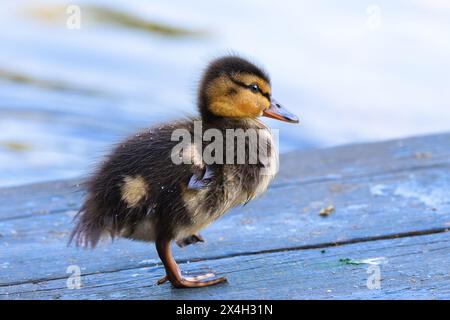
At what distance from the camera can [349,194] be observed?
188 inches

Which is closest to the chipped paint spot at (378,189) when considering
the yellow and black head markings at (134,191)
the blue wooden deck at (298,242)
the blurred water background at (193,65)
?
the blue wooden deck at (298,242)

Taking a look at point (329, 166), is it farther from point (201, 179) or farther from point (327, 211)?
point (201, 179)

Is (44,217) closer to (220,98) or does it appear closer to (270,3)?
(220,98)

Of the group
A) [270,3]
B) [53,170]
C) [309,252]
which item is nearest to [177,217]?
[309,252]

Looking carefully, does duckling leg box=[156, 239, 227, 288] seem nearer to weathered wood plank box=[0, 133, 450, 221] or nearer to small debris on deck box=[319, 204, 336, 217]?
small debris on deck box=[319, 204, 336, 217]

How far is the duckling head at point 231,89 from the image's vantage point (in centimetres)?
384

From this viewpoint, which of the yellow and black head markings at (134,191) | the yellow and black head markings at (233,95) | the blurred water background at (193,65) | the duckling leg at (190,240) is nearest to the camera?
the yellow and black head markings at (134,191)

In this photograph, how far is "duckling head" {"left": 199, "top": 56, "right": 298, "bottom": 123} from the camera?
151 inches

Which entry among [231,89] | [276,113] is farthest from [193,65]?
[231,89]

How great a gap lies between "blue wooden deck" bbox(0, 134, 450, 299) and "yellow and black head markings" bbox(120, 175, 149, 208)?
347 millimetres

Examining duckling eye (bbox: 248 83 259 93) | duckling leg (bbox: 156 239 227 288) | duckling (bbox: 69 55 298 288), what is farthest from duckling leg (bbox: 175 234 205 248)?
duckling eye (bbox: 248 83 259 93)

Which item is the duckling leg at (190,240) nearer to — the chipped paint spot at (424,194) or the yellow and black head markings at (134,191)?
the yellow and black head markings at (134,191)
